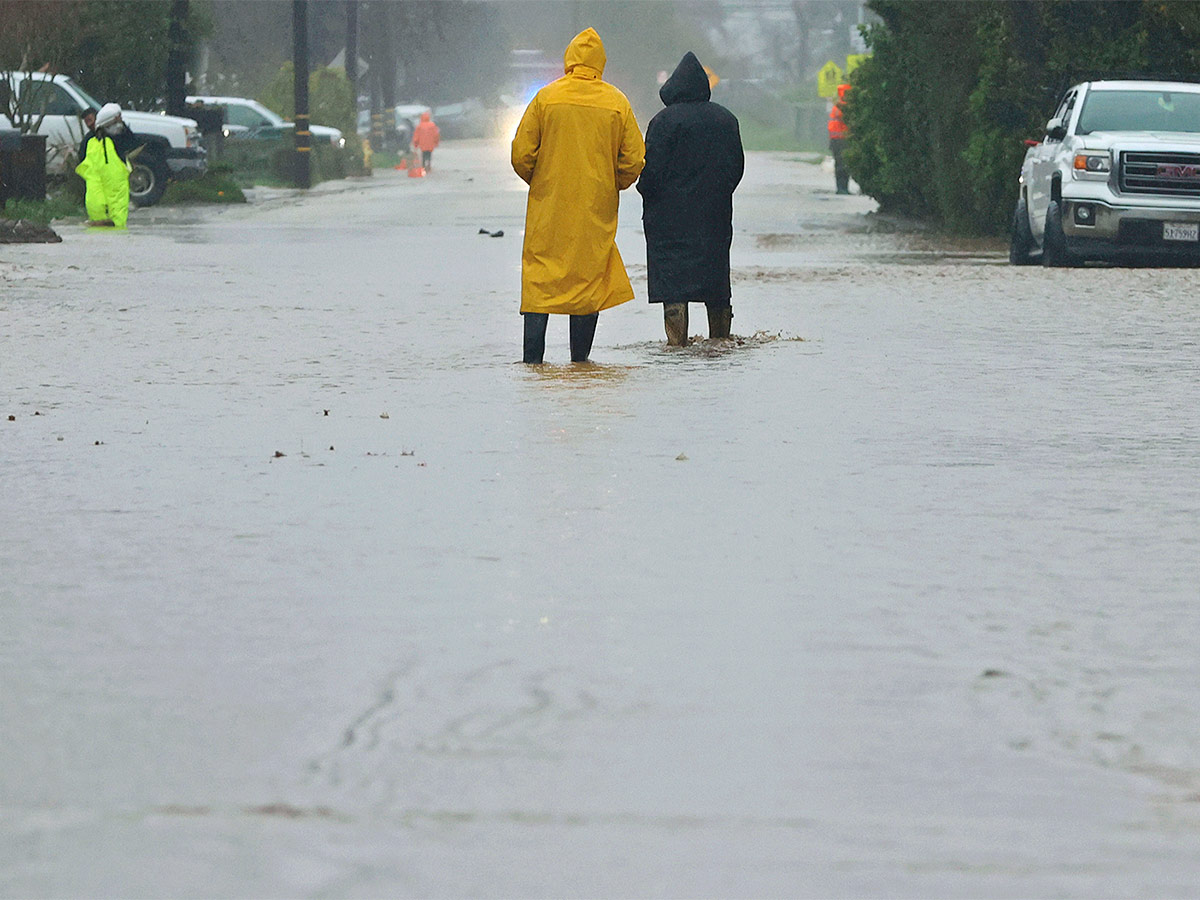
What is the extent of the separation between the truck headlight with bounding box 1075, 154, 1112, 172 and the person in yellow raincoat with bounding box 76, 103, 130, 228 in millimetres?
12226

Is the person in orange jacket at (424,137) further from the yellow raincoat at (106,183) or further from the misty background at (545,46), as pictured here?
the yellow raincoat at (106,183)

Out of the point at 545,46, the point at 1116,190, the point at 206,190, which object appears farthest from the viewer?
the point at 545,46

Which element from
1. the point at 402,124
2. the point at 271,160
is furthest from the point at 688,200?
the point at 402,124

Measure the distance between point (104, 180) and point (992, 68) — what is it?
10.9 metres

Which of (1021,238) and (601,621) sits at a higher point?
(1021,238)

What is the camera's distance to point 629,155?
12.9m

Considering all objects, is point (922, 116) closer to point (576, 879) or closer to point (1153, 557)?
point (1153, 557)

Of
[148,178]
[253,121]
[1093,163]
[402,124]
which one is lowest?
[148,178]

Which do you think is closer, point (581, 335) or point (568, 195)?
point (568, 195)

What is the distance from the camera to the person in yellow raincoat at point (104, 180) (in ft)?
95.3

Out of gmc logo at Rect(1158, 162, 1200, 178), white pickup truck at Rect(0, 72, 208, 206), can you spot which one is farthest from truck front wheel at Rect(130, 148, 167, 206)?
gmc logo at Rect(1158, 162, 1200, 178)

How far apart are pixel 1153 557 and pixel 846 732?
8.02ft

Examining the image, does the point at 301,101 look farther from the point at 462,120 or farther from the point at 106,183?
the point at 462,120

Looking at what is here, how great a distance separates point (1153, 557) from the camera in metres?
7.25
